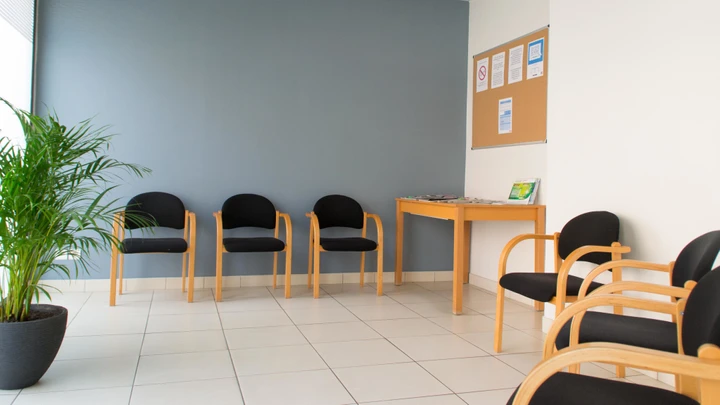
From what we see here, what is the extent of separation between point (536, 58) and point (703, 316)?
324cm

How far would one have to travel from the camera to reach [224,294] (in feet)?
14.2

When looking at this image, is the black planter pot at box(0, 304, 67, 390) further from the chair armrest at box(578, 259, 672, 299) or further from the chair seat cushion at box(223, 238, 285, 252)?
the chair armrest at box(578, 259, 672, 299)

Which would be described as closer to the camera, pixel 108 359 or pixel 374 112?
pixel 108 359

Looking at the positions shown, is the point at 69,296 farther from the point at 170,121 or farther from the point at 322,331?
the point at 322,331

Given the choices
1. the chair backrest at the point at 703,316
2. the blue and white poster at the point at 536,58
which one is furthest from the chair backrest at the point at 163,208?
the chair backrest at the point at 703,316

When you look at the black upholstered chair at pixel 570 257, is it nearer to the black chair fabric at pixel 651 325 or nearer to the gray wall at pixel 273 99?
the black chair fabric at pixel 651 325

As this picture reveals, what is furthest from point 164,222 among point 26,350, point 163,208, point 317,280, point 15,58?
point 26,350

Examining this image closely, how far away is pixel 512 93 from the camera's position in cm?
448

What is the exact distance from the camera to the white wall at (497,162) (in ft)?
13.8

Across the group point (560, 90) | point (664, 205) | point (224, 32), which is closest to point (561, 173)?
point (560, 90)

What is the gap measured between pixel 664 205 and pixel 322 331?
196 centimetres

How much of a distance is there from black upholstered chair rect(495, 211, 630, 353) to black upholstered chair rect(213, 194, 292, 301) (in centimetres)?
179

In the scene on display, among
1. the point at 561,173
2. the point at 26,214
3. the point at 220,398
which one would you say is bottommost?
the point at 220,398

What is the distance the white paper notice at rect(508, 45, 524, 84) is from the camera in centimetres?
438
